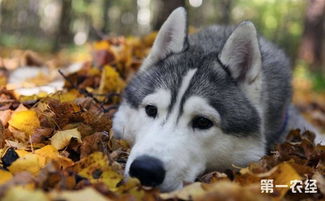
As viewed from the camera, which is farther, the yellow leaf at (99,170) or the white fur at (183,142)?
the white fur at (183,142)

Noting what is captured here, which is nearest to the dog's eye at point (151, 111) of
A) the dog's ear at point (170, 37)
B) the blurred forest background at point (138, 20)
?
the dog's ear at point (170, 37)

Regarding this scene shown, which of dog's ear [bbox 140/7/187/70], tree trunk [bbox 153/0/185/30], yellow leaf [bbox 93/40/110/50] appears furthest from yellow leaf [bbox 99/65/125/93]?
tree trunk [bbox 153/0/185/30]

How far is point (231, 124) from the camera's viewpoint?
3084 millimetres

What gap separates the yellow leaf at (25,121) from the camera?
10.5 ft

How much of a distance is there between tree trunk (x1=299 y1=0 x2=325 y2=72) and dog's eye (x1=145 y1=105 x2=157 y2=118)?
12717 millimetres

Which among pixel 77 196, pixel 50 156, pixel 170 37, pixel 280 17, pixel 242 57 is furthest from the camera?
pixel 280 17

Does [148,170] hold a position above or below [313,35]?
above

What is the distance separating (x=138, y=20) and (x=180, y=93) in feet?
156

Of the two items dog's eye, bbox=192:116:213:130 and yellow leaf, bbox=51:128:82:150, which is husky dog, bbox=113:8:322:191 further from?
yellow leaf, bbox=51:128:82:150

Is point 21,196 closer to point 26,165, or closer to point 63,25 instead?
point 26,165

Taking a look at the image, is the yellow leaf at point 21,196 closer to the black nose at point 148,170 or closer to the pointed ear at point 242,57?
the black nose at point 148,170

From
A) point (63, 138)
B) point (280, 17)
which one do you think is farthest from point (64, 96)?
point (280, 17)

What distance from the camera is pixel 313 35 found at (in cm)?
1491

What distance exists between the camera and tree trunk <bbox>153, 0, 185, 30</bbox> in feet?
24.8
